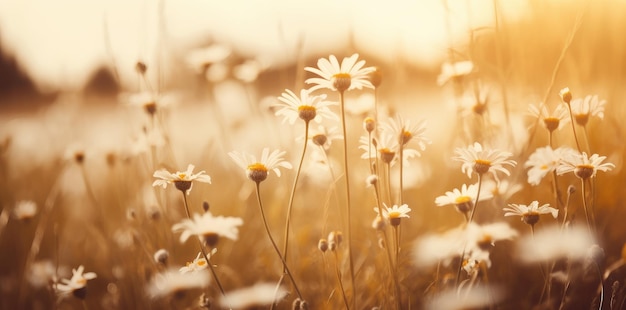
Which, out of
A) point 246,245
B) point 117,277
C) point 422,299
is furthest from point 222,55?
point 422,299

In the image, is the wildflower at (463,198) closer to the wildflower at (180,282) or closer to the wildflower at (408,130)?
the wildflower at (408,130)

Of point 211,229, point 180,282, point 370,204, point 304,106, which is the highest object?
point 304,106

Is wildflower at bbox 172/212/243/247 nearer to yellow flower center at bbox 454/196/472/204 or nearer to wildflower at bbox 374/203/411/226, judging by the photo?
wildflower at bbox 374/203/411/226

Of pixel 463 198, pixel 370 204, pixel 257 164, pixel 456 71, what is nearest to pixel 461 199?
pixel 463 198

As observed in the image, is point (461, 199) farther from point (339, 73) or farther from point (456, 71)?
point (456, 71)

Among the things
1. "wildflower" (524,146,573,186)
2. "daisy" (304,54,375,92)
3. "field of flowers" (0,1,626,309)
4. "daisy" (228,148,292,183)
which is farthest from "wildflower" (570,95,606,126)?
"daisy" (228,148,292,183)

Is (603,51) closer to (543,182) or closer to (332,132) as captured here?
(543,182)

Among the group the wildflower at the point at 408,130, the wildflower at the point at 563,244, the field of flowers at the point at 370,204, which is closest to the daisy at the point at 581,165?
the field of flowers at the point at 370,204
